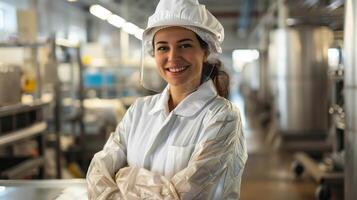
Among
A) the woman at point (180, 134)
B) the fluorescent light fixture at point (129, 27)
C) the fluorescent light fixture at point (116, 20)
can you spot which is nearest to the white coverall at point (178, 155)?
the woman at point (180, 134)

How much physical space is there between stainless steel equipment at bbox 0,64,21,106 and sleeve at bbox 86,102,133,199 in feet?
6.24

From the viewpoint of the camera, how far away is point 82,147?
495cm

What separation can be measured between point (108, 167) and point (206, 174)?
330 millimetres

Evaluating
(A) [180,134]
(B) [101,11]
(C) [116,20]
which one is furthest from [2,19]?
(A) [180,134]

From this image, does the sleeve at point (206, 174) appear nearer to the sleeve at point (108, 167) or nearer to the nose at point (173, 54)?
the sleeve at point (108, 167)

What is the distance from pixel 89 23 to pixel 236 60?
10.4m

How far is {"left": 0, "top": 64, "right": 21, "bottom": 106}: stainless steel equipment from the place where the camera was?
3101 mm

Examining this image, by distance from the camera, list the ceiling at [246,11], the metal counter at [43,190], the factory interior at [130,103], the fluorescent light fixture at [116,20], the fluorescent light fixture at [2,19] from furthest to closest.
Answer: the fluorescent light fixture at [2,19] → the fluorescent light fixture at [116,20] → the ceiling at [246,11] → the factory interior at [130,103] → the metal counter at [43,190]

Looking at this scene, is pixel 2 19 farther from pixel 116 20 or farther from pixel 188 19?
pixel 188 19

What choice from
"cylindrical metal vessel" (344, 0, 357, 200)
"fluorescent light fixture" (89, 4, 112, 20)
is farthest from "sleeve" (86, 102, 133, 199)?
"fluorescent light fixture" (89, 4, 112, 20)

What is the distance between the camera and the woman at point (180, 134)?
1210mm

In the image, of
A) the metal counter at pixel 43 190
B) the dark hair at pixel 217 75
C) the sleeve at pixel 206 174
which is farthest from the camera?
the metal counter at pixel 43 190

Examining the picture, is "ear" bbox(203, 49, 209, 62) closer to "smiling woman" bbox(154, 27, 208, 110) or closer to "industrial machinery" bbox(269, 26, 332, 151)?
"smiling woman" bbox(154, 27, 208, 110)

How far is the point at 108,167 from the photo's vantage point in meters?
1.36
